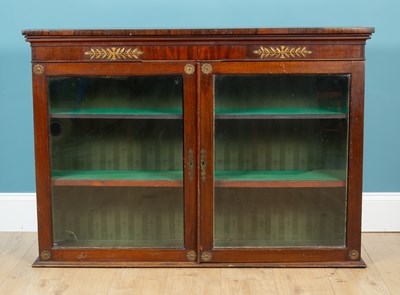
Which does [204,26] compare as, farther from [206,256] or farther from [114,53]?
[206,256]

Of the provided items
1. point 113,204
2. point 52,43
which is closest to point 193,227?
point 113,204

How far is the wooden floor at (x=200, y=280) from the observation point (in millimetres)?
2162

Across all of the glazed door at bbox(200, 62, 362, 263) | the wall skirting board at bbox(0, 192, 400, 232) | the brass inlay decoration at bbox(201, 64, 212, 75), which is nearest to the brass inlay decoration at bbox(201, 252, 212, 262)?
the glazed door at bbox(200, 62, 362, 263)

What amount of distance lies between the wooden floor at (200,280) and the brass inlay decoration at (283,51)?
732mm

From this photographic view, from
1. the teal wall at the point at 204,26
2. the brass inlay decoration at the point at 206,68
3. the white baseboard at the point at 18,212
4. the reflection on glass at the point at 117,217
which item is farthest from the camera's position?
the white baseboard at the point at 18,212

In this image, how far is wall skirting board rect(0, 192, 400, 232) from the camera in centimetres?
284

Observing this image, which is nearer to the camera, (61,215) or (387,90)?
(61,215)

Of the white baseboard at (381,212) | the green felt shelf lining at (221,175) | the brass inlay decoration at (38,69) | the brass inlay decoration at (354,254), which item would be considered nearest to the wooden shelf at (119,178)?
the green felt shelf lining at (221,175)

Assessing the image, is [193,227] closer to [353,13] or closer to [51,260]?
[51,260]

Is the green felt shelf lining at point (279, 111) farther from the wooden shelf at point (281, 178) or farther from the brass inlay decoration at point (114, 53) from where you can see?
the brass inlay decoration at point (114, 53)

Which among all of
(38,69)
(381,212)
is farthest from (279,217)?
(38,69)

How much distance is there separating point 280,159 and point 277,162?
1cm

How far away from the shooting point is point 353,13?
2748mm

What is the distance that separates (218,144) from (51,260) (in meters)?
0.71
